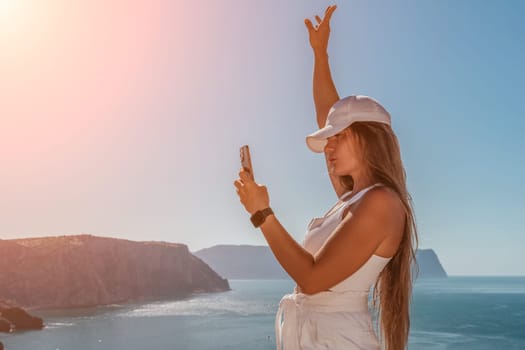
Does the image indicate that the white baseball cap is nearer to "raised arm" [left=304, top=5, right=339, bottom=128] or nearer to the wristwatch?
the wristwatch

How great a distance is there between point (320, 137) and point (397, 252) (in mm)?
470

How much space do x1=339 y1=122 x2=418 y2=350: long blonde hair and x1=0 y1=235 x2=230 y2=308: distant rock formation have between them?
101 meters

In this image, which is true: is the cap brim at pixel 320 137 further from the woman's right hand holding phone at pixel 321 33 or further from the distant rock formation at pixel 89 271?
the distant rock formation at pixel 89 271

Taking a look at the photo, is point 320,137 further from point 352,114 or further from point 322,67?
point 322,67

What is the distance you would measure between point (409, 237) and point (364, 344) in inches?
14.9

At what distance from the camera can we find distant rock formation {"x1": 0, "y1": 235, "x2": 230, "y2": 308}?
315 feet

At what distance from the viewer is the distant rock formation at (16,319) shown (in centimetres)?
7126

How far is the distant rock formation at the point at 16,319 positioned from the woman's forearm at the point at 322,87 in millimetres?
76760

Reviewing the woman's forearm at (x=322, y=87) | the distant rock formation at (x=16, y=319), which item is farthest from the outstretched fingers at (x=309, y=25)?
the distant rock formation at (x=16, y=319)

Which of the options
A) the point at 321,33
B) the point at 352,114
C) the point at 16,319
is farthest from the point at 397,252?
the point at 16,319

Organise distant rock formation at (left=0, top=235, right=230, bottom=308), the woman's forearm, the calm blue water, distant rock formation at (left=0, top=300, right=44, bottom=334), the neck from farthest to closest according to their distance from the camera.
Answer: distant rock formation at (left=0, top=235, right=230, bottom=308) → distant rock formation at (left=0, top=300, right=44, bottom=334) → the calm blue water → the woman's forearm → the neck

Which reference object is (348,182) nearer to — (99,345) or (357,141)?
(357,141)

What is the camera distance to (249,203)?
168 centimetres

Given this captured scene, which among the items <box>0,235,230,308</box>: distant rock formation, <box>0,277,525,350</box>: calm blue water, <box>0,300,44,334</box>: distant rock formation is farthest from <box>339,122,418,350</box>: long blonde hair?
<box>0,235,230,308</box>: distant rock formation
